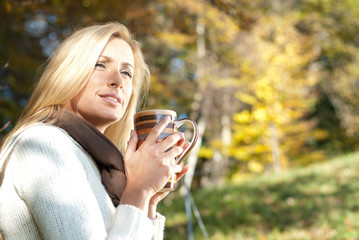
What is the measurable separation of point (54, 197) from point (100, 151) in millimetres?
246

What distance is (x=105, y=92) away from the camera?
1.27 metres

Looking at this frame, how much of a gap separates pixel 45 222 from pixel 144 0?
619cm

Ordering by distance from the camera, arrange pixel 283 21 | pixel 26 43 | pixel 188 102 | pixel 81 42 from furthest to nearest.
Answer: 1. pixel 283 21
2. pixel 188 102
3. pixel 26 43
4. pixel 81 42

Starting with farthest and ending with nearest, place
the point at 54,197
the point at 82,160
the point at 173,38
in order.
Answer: the point at 173,38 < the point at 82,160 < the point at 54,197

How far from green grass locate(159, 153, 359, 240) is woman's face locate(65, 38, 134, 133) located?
4445 mm

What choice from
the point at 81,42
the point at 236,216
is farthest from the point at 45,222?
the point at 236,216

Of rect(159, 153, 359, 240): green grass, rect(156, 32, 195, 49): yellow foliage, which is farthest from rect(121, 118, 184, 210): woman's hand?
rect(156, 32, 195, 49): yellow foliage

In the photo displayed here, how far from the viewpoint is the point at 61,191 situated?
0.97 metres

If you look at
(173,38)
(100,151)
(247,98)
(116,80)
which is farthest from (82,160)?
(247,98)

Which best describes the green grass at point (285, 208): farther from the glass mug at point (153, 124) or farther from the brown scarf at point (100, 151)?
the brown scarf at point (100, 151)

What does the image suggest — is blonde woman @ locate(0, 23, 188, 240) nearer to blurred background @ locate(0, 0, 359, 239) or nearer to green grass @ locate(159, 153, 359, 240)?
blurred background @ locate(0, 0, 359, 239)

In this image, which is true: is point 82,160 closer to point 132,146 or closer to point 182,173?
point 132,146

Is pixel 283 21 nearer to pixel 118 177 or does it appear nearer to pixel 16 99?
pixel 16 99

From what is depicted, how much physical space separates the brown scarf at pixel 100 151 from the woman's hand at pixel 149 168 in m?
0.04
